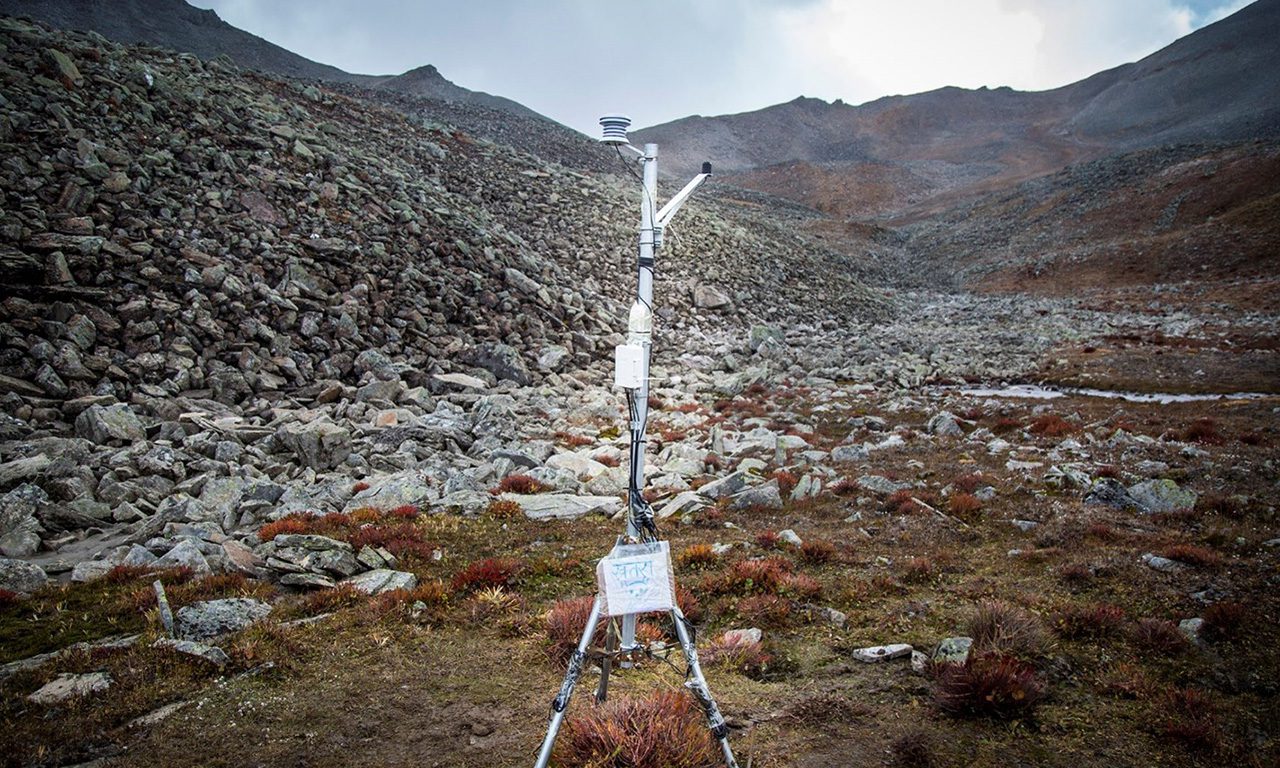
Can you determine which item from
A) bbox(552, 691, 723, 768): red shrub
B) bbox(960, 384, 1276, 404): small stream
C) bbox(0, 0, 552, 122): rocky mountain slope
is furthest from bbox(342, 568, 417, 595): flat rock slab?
bbox(0, 0, 552, 122): rocky mountain slope

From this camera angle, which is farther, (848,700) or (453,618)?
(453,618)

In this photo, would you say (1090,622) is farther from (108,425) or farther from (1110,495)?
(108,425)

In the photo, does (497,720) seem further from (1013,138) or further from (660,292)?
(1013,138)

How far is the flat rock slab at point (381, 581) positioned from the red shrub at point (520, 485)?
15.3ft

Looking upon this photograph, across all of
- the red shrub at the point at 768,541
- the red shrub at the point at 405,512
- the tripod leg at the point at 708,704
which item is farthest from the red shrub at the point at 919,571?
the red shrub at the point at 405,512

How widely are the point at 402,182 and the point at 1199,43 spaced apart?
8316 inches

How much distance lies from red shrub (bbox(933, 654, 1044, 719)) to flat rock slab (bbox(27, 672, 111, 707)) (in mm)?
8676

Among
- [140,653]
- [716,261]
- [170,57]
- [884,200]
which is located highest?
[884,200]

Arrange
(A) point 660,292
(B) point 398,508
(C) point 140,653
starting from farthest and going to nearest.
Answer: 1. (A) point 660,292
2. (B) point 398,508
3. (C) point 140,653

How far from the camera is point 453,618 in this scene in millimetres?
8719

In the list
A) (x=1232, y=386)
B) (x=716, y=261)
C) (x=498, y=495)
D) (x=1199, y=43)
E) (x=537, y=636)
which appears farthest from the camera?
(x=1199, y=43)

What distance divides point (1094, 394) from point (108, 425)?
3139 centimetres

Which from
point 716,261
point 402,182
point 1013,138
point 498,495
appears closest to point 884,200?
point 1013,138

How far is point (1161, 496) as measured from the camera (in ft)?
38.5
